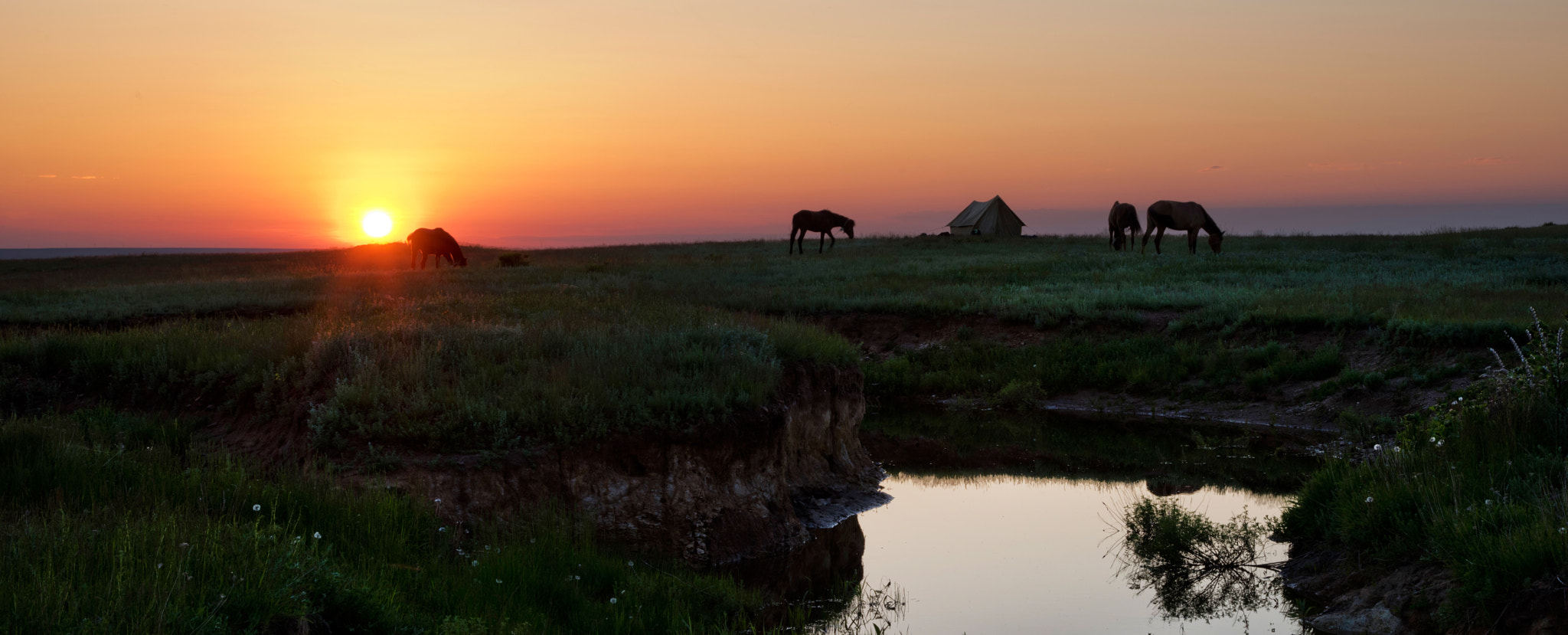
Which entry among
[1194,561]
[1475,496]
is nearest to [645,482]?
[1194,561]

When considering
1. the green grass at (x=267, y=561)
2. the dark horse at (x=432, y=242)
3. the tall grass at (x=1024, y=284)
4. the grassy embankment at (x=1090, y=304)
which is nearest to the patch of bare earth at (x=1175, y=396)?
the grassy embankment at (x=1090, y=304)

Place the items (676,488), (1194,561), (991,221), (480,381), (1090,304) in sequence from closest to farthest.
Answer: (676,488), (1194,561), (480,381), (1090,304), (991,221)

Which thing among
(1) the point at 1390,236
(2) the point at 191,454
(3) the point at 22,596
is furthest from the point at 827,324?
(1) the point at 1390,236

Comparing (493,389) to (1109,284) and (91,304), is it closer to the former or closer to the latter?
(91,304)

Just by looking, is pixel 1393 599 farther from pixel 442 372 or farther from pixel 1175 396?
pixel 1175 396

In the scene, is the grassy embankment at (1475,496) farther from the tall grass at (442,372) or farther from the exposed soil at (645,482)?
the tall grass at (442,372)

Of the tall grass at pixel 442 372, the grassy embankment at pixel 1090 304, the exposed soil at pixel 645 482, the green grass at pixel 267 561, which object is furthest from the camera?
the grassy embankment at pixel 1090 304

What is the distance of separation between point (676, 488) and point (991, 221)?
58804 mm

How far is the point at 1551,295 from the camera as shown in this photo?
75.5ft

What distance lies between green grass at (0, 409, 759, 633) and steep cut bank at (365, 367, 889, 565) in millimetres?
523

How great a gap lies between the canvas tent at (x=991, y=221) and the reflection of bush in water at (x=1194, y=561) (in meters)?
55.8

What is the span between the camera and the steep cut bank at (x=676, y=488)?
31.2 ft

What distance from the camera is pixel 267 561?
5578 mm

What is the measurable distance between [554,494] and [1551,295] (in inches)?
913
